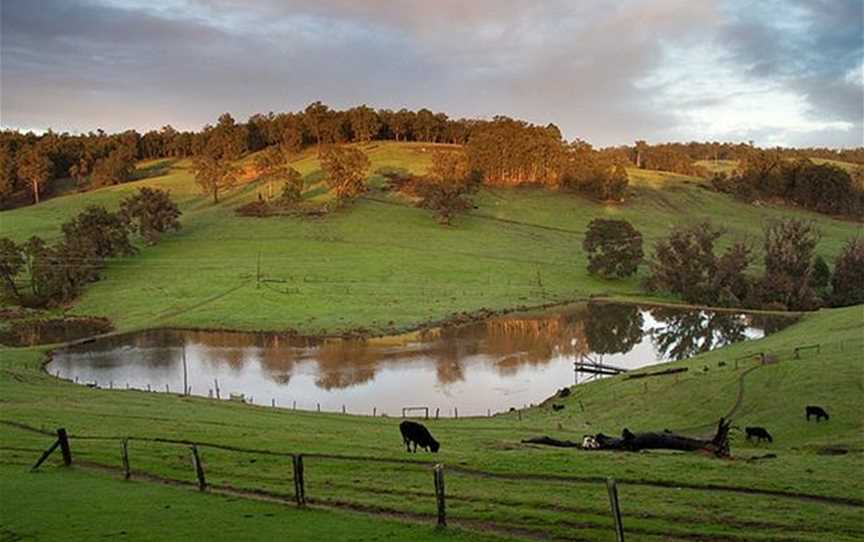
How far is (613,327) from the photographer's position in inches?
3290

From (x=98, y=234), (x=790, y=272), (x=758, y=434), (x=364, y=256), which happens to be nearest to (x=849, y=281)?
(x=790, y=272)

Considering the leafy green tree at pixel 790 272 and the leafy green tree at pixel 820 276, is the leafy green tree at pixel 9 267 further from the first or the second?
the leafy green tree at pixel 820 276

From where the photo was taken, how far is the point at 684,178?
188250mm

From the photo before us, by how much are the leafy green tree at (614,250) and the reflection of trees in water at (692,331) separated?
53.0 ft

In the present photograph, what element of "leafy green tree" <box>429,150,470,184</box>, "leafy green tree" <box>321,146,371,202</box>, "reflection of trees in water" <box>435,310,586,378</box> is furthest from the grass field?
"leafy green tree" <box>429,150,470,184</box>

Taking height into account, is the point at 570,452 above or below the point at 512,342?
above

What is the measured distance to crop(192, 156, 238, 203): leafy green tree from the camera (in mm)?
149750

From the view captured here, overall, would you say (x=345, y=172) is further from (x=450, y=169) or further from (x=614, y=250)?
(x=614, y=250)

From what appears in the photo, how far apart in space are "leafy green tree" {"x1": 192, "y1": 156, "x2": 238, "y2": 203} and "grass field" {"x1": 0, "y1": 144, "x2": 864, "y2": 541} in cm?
4841

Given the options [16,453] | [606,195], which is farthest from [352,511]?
[606,195]

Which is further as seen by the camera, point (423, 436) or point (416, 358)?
point (416, 358)

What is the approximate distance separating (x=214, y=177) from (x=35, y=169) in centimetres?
4161

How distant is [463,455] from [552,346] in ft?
157

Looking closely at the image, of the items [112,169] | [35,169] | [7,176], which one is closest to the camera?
[35,169]
